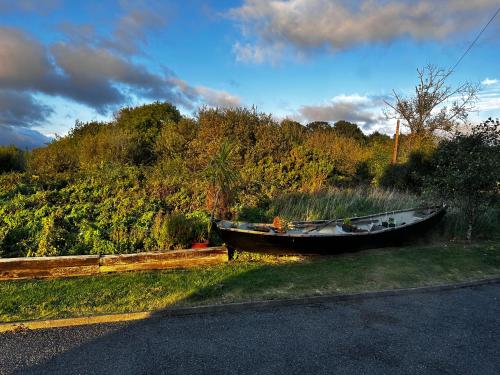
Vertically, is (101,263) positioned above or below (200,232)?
below

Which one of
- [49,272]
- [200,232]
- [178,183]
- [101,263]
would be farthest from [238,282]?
[178,183]

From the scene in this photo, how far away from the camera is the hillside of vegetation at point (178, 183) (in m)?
7.30

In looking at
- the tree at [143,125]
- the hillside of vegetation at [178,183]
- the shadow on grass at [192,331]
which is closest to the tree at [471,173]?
the hillside of vegetation at [178,183]

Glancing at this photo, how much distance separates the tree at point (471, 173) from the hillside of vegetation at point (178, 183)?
67cm

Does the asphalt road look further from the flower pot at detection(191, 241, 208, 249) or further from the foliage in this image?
the foliage

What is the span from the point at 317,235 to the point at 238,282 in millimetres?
2166

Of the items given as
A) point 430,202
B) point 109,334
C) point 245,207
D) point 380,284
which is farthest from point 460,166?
point 109,334

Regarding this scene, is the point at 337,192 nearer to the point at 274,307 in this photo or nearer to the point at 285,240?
the point at 285,240

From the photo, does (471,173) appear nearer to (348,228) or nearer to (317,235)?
(348,228)

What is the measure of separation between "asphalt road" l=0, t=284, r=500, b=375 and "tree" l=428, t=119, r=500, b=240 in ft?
16.5

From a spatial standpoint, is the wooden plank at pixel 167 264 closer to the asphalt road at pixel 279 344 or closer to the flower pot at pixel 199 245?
the flower pot at pixel 199 245

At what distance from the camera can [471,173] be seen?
9.03 m

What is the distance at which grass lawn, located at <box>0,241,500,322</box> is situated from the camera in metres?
4.94

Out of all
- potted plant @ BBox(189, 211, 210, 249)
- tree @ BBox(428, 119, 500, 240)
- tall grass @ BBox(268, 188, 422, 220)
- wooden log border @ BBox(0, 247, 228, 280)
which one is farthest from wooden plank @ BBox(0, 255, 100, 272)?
tree @ BBox(428, 119, 500, 240)
